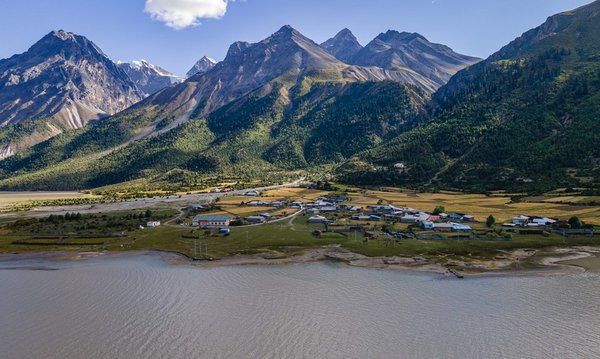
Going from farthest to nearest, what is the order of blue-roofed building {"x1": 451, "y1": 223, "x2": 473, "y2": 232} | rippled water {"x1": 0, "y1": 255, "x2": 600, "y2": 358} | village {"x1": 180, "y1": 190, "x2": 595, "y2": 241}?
blue-roofed building {"x1": 451, "y1": 223, "x2": 473, "y2": 232}
village {"x1": 180, "y1": 190, "x2": 595, "y2": 241}
rippled water {"x1": 0, "y1": 255, "x2": 600, "y2": 358}

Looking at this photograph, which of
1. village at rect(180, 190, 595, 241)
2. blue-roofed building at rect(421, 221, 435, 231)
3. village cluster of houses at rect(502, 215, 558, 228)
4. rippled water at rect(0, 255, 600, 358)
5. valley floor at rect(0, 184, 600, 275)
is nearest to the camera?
rippled water at rect(0, 255, 600, 358)

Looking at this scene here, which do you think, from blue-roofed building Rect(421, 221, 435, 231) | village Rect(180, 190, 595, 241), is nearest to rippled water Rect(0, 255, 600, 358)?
village Rect(180, 190, 595, 241)

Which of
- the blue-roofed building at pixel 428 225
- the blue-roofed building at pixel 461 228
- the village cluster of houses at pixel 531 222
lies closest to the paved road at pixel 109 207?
the blue-roofed building at pixel 428 225

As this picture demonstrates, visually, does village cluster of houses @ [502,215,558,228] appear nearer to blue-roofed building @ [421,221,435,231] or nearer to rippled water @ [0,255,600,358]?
blue-roofed building @ [421,221,435,231]

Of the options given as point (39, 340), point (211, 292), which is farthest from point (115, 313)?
point (211, 292)

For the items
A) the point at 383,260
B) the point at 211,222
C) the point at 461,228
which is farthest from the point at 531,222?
A: the point at 211,222

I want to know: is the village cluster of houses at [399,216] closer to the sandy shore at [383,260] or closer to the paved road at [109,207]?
the sandy shore at [383,260]

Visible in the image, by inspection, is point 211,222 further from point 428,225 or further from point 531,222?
point 531,222

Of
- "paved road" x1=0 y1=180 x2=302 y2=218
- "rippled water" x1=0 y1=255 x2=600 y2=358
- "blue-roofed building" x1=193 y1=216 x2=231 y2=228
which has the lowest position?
"rippled water" x1=0 y1=255 x2=600 y2=358
